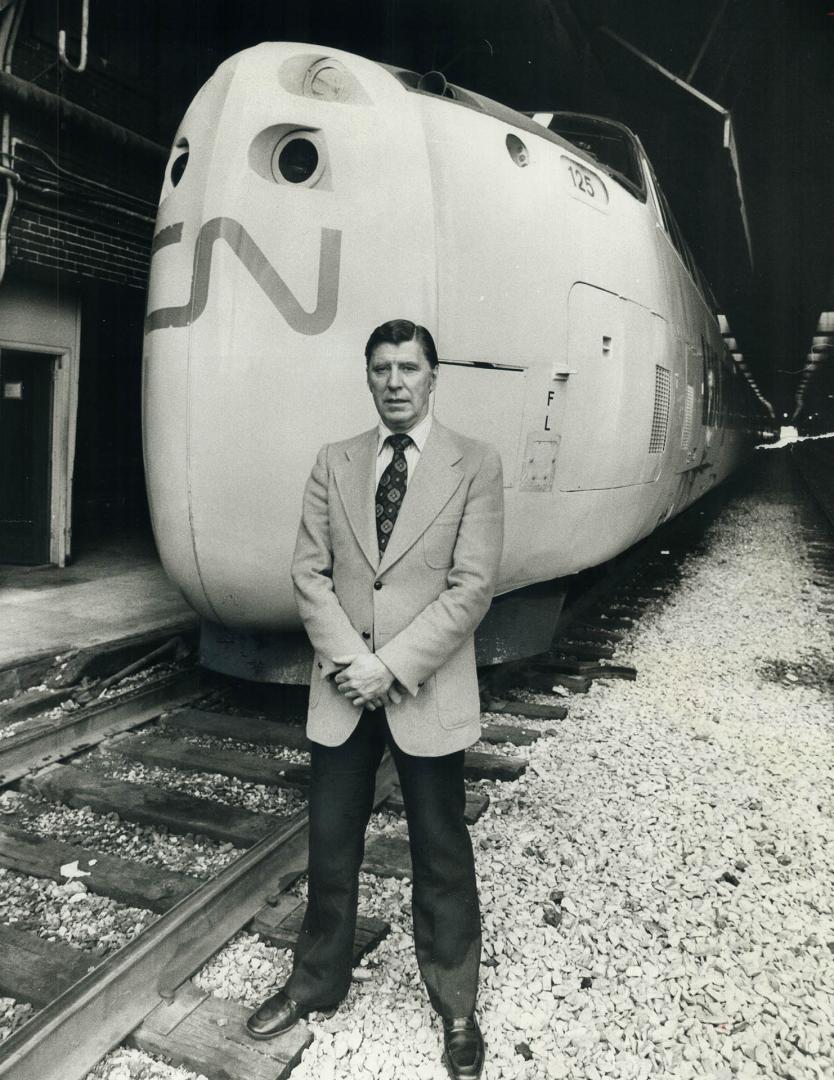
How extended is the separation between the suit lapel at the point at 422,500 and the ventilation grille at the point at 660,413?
2.90 m

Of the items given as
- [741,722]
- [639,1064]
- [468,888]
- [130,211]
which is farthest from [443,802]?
[130,211]

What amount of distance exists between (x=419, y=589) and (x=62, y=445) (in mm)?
6261

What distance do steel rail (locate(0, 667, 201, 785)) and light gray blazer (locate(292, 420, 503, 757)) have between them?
200 centimetres

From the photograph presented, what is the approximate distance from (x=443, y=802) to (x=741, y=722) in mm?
2880

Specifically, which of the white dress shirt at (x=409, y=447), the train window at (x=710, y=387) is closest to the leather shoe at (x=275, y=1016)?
the white dress shirt at (x=409, y=447)

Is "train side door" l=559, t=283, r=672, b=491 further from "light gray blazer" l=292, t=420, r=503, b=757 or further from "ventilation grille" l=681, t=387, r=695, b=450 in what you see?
"light gray blazer" l=292, t=420, r=503, b=757

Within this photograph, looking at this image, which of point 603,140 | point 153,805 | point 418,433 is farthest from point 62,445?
point 418,433

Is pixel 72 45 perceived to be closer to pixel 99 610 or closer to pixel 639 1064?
pixel 99 610

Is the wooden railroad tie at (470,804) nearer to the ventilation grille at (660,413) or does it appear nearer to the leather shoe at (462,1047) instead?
the leather shoe at (462,1047)

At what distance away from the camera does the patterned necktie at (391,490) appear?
6.76 feet

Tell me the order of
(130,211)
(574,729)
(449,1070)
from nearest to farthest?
(449,1070)
(574,729)
(130,211)

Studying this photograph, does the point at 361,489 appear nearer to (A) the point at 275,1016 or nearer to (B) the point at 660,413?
(A) the point at 275,1016

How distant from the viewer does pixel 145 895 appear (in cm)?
261

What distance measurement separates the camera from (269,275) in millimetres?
3092
